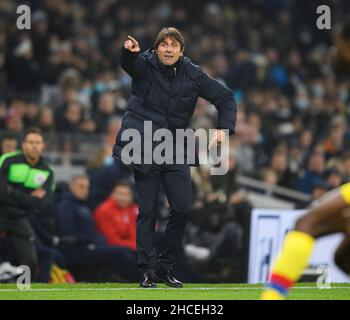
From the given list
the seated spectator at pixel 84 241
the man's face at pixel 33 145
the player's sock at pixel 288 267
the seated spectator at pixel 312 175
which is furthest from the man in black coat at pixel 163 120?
the seated spectator at pixel 312 175

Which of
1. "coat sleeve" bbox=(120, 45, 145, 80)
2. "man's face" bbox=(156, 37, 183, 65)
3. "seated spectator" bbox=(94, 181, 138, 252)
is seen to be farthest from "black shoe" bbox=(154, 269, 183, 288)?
"seated spectator" bbox=(94, 181, 138, 252)

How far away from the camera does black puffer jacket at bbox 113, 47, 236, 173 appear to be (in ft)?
33.7

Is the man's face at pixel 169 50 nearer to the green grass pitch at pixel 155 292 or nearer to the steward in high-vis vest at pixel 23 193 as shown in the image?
the green grass pitch at pixel 155 292

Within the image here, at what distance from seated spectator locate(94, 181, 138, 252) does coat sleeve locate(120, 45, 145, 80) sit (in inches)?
175

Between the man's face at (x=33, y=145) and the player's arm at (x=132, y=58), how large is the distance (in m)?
2.73

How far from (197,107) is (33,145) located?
22.2 feet

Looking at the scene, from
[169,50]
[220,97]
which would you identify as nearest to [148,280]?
[220,97]

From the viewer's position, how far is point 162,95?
10289mm

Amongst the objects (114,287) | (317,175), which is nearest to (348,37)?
(114,287)

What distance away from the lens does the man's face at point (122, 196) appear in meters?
14.6

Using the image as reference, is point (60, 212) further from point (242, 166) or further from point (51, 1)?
point (51, 1)

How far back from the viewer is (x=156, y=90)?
10.3 metres

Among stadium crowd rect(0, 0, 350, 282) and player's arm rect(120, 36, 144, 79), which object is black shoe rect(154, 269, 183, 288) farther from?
stadium crowd rect(0, 0, 350, 282)

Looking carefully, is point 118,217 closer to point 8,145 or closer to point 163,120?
point 8,145
